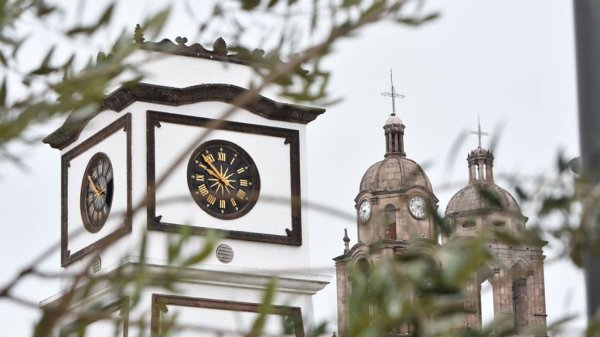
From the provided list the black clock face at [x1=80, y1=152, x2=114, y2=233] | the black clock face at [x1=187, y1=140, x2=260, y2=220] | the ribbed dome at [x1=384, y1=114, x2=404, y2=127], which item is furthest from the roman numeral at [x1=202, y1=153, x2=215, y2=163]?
the ribbed dome at [x1=384, y1=114, x2=404, y2=127]

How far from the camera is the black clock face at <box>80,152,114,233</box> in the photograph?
23.5 m

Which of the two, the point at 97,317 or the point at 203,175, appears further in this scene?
the point at 203,175

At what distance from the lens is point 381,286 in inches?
120

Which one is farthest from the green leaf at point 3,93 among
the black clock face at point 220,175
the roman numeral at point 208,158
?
the roman numeral at point 208,158

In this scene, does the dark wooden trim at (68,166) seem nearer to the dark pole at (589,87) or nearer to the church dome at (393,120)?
the dark pole at (589,87)

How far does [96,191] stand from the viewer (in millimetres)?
23875

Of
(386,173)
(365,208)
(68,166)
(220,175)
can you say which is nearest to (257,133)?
(220,175)

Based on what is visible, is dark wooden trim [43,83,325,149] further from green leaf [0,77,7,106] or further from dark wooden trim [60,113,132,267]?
green leaf [0,77,7,106]

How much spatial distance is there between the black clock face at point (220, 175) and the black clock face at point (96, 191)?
1055 mm

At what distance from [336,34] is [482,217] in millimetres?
415

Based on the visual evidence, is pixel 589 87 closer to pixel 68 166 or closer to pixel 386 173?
pixel 68 166

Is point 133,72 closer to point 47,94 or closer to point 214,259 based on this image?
point 47,94

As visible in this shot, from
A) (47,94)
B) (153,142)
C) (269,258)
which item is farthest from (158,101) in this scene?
(47,94)

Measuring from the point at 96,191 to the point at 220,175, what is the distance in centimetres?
174
